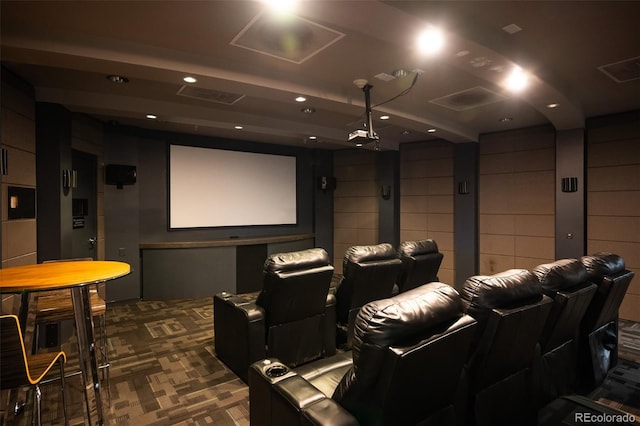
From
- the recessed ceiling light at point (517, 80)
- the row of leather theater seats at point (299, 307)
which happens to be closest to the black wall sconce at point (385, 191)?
the row of leather theater seats at point (299, 307)

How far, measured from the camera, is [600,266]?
2.47m

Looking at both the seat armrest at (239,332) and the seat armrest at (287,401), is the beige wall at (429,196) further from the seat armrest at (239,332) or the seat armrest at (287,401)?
the seat armrest at (287,401)

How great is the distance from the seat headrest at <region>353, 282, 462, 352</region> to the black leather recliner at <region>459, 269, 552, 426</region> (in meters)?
0.31

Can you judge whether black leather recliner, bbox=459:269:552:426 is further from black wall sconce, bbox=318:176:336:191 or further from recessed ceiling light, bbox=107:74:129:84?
black wall sconce, bbox=318:176:336:191

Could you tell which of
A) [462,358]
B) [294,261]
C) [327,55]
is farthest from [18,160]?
[462,358]

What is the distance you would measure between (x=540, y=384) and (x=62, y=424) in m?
3.17

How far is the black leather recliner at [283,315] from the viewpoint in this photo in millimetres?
2562

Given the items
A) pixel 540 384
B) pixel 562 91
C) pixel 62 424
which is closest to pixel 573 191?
pixel 562 91

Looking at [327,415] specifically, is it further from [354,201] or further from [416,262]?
[354,201]

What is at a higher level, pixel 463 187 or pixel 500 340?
pixel 463 187

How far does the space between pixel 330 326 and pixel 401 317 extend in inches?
80.0

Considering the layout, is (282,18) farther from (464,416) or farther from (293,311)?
(464,416)

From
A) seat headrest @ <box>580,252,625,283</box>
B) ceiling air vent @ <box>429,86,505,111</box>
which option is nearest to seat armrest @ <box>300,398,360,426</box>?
seat headrest @ <box>580,252,625,283</box>

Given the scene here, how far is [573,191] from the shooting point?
4734mm
